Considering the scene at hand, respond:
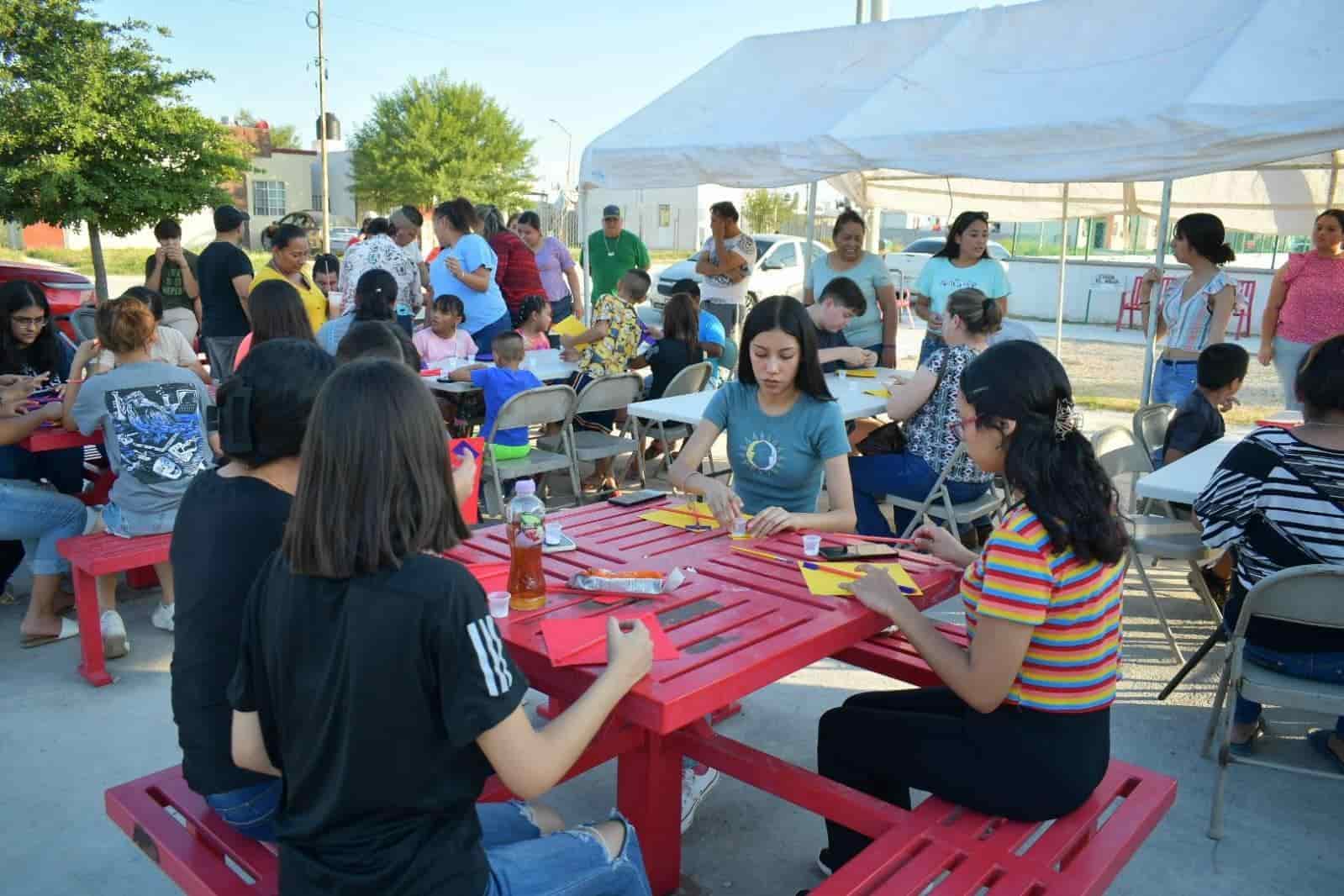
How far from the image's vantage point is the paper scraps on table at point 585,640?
1888 mm

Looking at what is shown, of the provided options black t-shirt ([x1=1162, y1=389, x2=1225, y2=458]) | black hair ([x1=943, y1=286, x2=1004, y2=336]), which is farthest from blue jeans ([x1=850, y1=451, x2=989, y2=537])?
black t-shirt ([x1=1162, y1=389, x2=1225, y2=458])

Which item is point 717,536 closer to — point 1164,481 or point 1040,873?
point 1040,873

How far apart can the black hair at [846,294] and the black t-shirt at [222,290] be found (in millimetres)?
3859

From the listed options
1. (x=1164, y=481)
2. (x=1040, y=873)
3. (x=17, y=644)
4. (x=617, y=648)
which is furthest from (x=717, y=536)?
(x=17, y=644)

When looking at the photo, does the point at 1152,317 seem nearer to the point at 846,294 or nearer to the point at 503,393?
the point at 846,294

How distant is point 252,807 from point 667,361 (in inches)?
191

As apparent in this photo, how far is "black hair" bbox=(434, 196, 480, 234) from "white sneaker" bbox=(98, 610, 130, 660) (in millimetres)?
4025

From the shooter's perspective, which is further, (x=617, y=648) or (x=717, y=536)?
(x=717, y=536)

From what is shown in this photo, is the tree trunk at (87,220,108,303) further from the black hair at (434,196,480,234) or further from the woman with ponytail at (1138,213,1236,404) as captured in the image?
the woman with ponytail at (1138,213,1236,404)

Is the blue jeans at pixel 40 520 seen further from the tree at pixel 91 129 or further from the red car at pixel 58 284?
the tree at pixel 91 129

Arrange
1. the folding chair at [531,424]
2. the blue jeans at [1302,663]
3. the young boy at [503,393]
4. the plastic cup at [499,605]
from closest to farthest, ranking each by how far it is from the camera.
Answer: the plastic cup at [499,605], the blue jeans at [1302,663], the folding chair at [531,424], the young boy at [503,393]

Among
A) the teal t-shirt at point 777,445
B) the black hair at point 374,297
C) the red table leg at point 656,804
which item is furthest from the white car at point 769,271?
the red table leg at point 656,804

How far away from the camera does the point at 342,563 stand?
1412 millimetres

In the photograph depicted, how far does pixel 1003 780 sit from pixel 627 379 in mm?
4261
